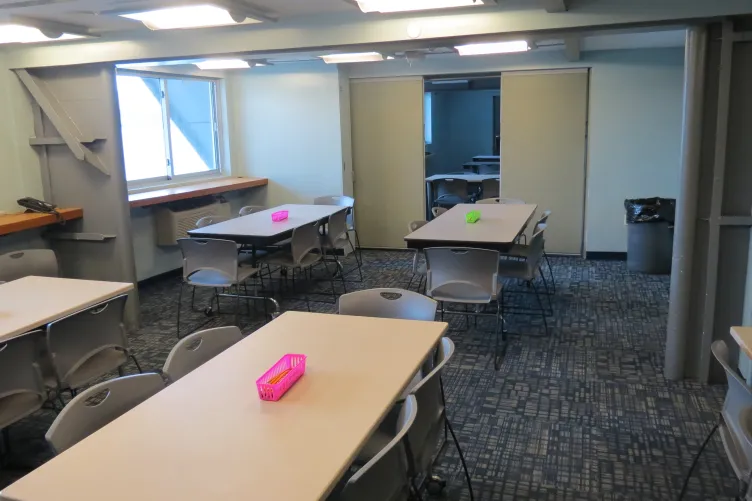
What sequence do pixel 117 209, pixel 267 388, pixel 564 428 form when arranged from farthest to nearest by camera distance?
pixel 117 209, pixel 564 428, pixel 267 388

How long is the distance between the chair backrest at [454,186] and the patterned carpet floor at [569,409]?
3020 millimetres

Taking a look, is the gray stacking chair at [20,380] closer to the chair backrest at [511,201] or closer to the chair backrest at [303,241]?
the chair backrest at [303,241]

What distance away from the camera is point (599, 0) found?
3.49 meters

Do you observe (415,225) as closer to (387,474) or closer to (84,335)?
(84,335)

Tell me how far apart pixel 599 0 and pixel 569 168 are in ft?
12.7

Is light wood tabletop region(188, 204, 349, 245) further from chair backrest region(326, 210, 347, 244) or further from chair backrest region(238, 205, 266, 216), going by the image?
chair backrest region(238, 205, 266, 216)

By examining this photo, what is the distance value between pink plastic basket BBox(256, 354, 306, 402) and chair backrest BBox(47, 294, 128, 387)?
1327 mm

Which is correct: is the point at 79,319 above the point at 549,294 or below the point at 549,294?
above

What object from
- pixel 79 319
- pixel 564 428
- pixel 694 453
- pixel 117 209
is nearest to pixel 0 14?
pixel 117 209

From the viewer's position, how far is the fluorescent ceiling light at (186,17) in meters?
3.43

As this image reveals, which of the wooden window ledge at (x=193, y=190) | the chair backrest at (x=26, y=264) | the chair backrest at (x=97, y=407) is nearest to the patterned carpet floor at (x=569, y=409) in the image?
the chair backrest at (x=26, y=264)

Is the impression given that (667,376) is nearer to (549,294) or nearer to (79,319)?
(549,294)

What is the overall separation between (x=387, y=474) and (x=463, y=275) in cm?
247

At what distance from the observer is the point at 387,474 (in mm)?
1697
